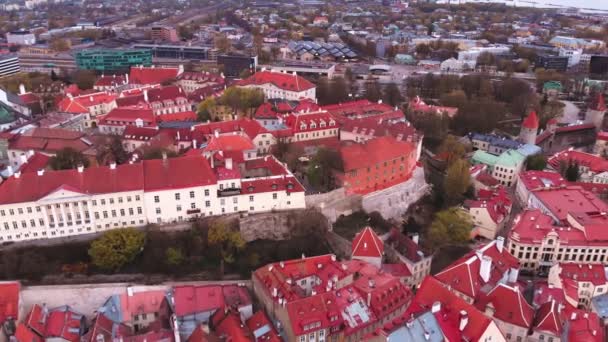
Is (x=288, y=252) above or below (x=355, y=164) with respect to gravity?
below

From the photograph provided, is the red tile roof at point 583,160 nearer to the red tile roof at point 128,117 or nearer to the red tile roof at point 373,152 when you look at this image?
the red tile roof at point 373,152

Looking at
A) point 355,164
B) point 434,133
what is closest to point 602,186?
point 434,133

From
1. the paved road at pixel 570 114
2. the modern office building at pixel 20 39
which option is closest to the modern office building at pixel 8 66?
the modern office building at pixel 20 39

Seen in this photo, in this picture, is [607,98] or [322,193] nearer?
[322,193]

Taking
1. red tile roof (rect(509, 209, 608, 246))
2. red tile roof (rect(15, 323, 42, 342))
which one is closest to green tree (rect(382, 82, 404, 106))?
red tile roof (rect(509, 209, 608, 246))

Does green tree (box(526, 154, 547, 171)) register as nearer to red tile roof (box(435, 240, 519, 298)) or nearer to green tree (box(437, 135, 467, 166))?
green tree (box(437, 135, 467, 166))

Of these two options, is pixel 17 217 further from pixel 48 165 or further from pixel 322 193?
pixel 322 193
